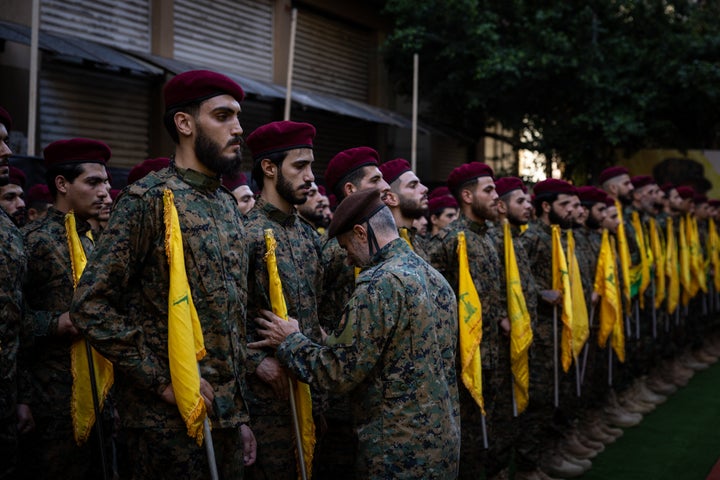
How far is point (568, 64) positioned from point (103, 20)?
7.56 metres

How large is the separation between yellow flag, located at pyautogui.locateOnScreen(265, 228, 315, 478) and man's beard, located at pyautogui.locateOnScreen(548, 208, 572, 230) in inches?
162

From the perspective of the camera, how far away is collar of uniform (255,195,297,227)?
388 centimetres

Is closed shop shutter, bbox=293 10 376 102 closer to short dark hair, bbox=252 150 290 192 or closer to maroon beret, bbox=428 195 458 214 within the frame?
maroon beret, bbox=428 195 458 214

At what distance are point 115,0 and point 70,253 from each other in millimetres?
6294

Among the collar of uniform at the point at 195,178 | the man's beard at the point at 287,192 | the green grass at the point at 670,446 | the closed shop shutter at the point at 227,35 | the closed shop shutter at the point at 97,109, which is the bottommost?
the green grass at the point at 670,446

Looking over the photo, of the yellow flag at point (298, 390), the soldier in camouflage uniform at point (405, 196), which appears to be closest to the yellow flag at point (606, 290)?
→ the soldier in camouflage uniform at point (405, 196)

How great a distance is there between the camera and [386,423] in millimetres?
3094

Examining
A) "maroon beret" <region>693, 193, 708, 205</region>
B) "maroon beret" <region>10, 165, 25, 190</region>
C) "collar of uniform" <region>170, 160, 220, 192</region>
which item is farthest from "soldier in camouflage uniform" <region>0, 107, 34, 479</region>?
"maroon beret" <region>693, 193, 708, 205</region>

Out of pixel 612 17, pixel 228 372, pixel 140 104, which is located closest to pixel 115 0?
pixel 140 104

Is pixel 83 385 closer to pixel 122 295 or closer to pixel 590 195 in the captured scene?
pixel 122 295

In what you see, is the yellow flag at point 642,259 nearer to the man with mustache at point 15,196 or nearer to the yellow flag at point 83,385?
the man with mustache at point 15,196

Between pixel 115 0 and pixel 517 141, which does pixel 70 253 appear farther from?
pixel 517 141

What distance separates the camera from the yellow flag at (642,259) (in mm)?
9148

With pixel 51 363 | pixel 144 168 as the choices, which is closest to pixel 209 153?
pixel 51 363
